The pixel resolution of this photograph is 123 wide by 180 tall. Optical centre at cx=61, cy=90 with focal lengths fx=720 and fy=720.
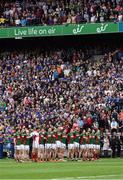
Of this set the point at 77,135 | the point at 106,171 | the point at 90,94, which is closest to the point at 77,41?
the point at 90,94

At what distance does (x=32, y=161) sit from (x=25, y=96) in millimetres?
9573

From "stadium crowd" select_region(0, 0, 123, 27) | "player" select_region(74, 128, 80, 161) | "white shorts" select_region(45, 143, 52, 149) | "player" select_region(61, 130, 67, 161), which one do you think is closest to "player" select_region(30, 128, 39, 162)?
"white shorts" select_region(45, 143, 52, 149)

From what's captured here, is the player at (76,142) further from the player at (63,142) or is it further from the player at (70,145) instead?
the player at (63,142)

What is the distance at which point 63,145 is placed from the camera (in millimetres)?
33844

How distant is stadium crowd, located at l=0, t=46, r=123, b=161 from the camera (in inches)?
1340

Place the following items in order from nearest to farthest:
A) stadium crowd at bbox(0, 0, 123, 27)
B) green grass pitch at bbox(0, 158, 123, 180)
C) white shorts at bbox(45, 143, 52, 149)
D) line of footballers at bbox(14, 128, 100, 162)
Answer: green grass pitch at bbox(0, 158, 123, 180) < line of footballers at bbox(14, 128, 100, 162) < white shorts at bbox(45, 143, 52, 149) < stadium crowd at bbox(0, 0, 123, 27)

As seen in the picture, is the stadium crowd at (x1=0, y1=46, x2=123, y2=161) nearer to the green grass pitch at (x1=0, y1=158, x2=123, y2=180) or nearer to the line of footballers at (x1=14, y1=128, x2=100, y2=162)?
the line of footballers at (x1=14, y1=128, x2=100, y2=162)

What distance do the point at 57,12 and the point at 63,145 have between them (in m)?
12.8

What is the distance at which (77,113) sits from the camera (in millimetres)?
37375

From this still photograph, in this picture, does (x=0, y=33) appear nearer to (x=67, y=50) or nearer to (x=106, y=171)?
(x=67, y=50)

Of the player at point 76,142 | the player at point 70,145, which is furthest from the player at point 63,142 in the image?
the player at point 76,142

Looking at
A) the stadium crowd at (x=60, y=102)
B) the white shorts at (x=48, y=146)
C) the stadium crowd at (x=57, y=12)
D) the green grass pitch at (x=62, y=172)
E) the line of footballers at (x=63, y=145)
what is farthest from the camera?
the stadium crowd at (x=57, y=12)

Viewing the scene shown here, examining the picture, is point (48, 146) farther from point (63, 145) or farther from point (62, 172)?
point (62, 172)

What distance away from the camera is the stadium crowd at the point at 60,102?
1340 inches
